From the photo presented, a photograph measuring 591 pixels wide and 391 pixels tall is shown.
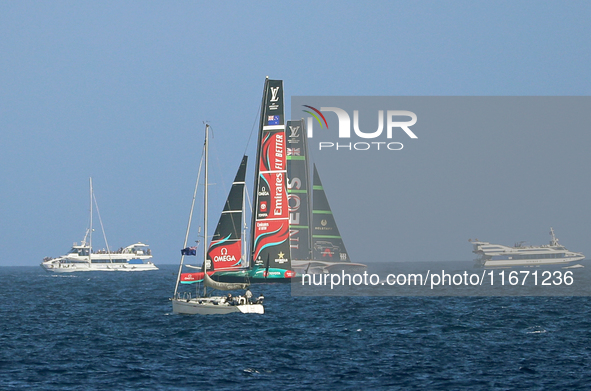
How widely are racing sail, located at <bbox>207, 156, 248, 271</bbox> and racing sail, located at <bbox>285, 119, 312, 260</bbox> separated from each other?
110 ft

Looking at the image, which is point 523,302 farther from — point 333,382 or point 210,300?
point 333,382

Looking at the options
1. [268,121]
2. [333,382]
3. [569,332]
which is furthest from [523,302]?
[333,382]

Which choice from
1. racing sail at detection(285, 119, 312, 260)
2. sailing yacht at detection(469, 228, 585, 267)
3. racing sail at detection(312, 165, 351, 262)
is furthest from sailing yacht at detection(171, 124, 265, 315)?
sailing yacht at detection(469, 228, 585, 267)

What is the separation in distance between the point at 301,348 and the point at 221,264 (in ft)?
69.2

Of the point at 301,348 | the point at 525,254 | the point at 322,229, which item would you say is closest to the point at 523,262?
the point at 525,254

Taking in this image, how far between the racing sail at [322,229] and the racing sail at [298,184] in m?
2.34

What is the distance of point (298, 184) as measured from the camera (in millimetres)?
95875

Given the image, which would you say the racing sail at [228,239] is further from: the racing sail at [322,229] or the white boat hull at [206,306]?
the racing sail at [322,229]

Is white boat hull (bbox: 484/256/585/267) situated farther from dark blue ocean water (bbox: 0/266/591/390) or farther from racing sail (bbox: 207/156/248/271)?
racing sail (bbox: 207/156/248/271)

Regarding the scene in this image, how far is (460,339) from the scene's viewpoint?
42.2 meters

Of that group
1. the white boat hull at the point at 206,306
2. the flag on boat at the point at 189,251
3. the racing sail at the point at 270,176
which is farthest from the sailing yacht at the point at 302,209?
the flag on boat at the point at 189,251

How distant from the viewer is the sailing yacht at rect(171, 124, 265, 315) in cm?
4984

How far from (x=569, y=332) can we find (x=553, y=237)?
432 ft

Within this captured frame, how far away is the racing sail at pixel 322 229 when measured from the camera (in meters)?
98.5
